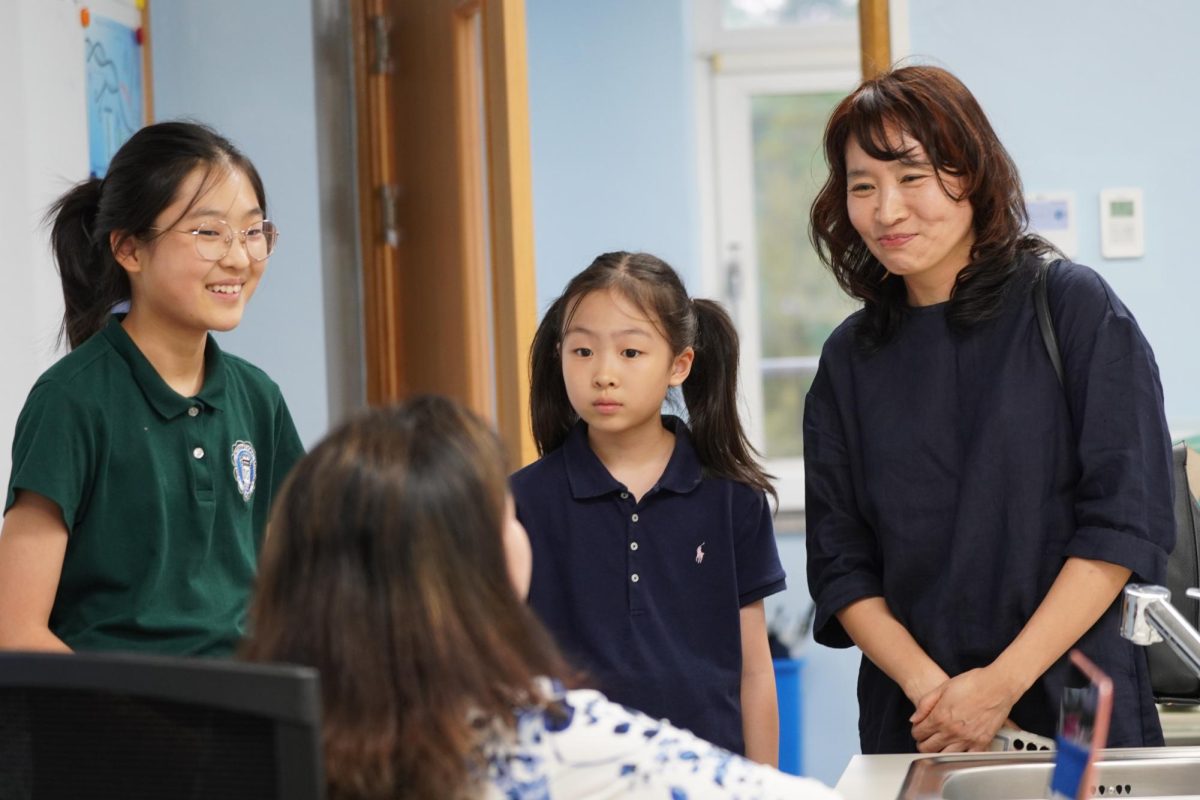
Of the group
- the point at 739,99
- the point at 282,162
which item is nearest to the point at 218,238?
the point at 282,162

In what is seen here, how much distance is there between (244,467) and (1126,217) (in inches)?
71.1

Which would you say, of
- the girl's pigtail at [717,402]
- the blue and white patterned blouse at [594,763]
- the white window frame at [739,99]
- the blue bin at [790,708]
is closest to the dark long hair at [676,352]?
the girl's pigtail at [717,402]

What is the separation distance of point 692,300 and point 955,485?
1.57ft

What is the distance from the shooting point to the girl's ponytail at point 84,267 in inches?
62.0

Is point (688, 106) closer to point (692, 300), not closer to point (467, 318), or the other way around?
point (467, 318)

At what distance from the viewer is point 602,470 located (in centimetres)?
174

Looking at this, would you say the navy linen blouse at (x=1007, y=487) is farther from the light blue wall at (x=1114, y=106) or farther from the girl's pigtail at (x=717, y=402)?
the light blue wall at (x=1114, y=106)

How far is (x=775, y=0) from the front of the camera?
4.38 meters

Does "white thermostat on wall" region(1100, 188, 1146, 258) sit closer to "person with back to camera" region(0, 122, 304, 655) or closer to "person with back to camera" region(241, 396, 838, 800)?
"person with back to camera" region(0, 122, 304, 655)

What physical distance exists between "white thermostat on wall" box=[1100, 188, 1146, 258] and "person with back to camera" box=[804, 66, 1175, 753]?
3.61 ft

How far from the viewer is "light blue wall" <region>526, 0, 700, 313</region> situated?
4141 mm

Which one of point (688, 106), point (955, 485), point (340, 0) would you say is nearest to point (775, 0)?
point (688, 106)

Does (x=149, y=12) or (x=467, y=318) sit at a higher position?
(x=149, y=12)

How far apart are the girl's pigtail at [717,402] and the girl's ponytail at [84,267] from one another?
73 centimetres
